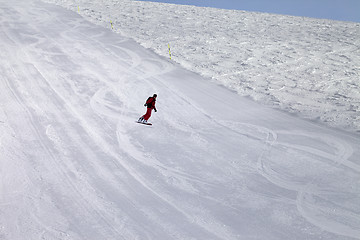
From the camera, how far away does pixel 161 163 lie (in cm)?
832

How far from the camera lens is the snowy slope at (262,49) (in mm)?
13164

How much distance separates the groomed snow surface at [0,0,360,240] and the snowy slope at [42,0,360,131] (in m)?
0.69

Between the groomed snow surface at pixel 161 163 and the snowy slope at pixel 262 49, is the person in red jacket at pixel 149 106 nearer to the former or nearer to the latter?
the groomed snow surface at pixel 161 163

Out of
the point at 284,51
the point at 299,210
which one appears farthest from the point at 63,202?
the point at 284,51

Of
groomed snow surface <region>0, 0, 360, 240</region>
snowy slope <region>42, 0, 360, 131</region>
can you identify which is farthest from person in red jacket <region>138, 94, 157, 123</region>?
snowy slope <region>42, 0, 360, 131</region>

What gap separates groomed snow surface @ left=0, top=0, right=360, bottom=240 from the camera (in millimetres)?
6219

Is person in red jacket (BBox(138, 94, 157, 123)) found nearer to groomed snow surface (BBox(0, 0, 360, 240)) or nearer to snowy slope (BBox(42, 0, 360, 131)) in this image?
groomed snow surface (BBox(0, 0, 360, 240))

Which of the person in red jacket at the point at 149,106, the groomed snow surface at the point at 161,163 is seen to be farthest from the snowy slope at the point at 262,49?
the person in red jacket at the point at 149,106

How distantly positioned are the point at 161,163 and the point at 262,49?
46.8ft

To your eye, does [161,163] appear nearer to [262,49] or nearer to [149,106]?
[149,106]

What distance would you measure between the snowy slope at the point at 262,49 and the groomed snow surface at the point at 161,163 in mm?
690

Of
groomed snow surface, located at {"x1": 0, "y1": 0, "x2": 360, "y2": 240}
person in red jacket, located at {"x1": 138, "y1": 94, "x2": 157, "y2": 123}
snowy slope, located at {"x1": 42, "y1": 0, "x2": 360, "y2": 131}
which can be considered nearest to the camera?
groomed snow surface, located at {"x1": 0, "y1": 0, "x2": 360, "y2": 240}

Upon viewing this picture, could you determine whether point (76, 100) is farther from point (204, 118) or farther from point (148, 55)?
point (148, 55)

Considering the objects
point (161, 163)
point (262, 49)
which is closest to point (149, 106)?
point (161, 163)
